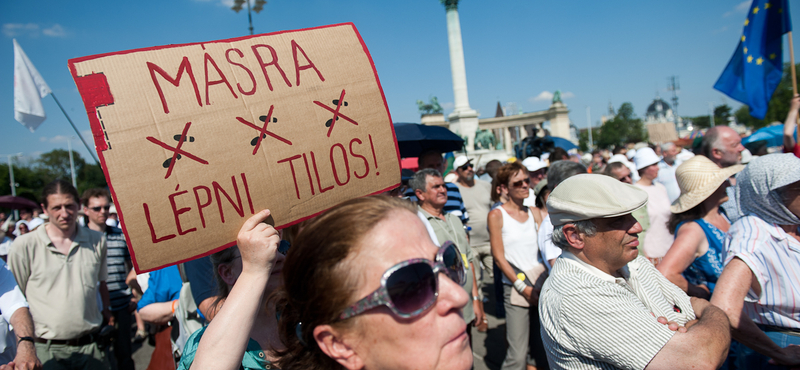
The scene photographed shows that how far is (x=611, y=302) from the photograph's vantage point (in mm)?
1764

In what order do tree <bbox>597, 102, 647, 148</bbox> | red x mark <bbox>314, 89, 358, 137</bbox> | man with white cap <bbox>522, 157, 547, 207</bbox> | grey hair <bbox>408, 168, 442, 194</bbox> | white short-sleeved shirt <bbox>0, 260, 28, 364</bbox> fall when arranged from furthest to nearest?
tree <bbox>597, 102, 647, 148</bbox> → man with white cap <bbox>522, 157, 547, 207</bbox> → grey hair <bbox>408, 168, 442, 194</bbox> → white short-sleeved shirt <bbox>0, 260, 28, 364</bbox> → red x mark <bbox>314, 89, 358, 137</bbox>

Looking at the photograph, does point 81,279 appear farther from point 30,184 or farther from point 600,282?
point 30,184

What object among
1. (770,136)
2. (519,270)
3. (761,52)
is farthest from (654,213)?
(770,136)

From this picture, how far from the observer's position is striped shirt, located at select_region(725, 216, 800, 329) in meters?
2.24

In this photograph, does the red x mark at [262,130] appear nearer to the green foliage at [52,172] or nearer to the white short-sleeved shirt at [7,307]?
the white short-sleeved shirt at [7,307]

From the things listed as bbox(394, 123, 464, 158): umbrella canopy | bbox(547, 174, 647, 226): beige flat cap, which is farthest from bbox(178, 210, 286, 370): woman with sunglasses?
bbox(394, 123, 464, 158): umbrella canopy

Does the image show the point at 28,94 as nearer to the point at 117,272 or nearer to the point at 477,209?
the point at 117,272

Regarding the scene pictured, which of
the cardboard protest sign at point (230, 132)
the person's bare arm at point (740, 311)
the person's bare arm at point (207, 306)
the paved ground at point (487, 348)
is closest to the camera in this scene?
the cardboard protest sign at point (230, 132)

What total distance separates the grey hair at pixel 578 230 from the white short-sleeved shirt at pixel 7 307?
3037 millimetres

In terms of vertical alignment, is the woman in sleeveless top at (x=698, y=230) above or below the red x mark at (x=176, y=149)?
below

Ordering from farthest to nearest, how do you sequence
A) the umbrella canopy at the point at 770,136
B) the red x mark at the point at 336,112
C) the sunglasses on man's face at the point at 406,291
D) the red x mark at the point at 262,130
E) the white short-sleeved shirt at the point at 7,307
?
the umbrella canopy at the point at 770,136 < the white short-sleeved shirt at the point at 7,307 < the red x mark at the point at 336,112 < the red x mark at the point at 262,130 < the sunglasses on man's face at the point at 406,291

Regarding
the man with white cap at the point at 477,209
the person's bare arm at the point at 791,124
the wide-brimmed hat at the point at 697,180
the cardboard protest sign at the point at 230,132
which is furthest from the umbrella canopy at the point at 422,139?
the cardboard protest sign at the point at 230,132

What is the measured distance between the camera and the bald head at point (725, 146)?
427 cm

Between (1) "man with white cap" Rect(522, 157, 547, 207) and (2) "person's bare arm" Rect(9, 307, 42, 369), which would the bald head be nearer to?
(1) "man with white cap" Rect(522, 157, 547, 207)
